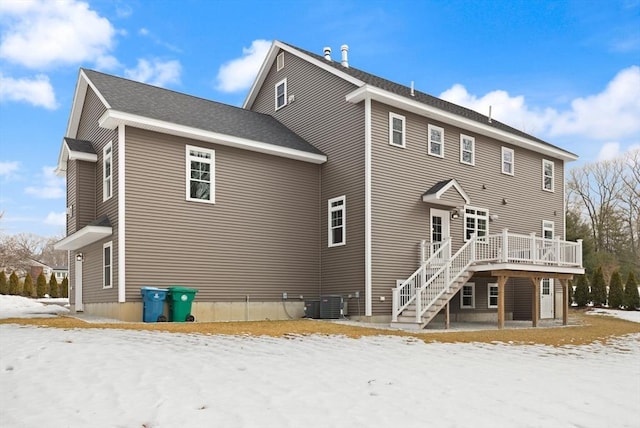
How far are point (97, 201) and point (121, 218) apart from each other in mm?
Answer: 3461

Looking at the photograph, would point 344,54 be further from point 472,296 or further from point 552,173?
point 472,296

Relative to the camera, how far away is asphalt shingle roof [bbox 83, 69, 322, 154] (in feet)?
57.3

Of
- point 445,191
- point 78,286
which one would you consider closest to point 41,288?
point 78,286

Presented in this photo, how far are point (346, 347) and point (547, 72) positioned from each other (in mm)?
24250

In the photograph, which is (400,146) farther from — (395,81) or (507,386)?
(507,386)

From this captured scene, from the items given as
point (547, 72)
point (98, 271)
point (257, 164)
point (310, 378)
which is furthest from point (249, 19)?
point (547, 72)

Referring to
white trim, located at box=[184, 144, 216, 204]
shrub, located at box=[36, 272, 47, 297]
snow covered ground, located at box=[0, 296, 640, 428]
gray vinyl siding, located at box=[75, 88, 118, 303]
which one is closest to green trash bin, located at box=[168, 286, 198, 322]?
gray vinyl siding, located at box=[75, 88, 118, 303]

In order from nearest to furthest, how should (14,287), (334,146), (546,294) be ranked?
(334,146), (546,294), (14,287)

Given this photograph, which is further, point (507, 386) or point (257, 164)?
point (257, 164)

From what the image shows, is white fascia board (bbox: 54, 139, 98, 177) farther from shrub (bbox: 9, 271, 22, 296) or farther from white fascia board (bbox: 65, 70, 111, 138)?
shrub (bbox: 9, 271, 22, 296)

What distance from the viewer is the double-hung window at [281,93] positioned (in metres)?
22.9

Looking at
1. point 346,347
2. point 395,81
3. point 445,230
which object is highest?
point 395,81

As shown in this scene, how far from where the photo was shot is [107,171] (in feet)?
59.5

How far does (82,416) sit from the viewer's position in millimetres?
5305
